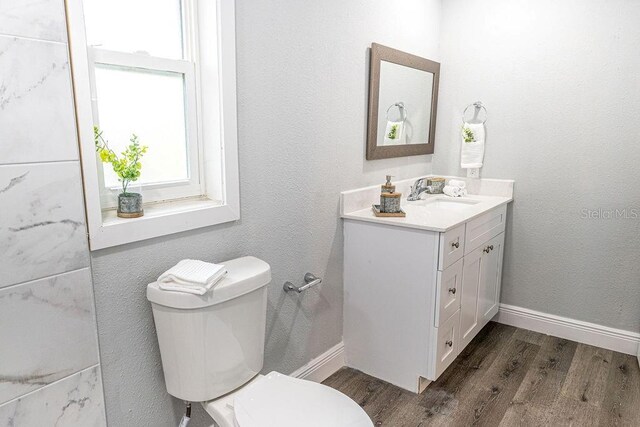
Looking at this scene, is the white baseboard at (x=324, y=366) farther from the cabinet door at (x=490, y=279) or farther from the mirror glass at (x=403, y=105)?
the mirror glass at (x=403, y=105)

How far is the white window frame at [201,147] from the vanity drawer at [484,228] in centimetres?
116

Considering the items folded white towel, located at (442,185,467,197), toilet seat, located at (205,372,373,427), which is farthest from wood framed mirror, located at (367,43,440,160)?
toilet seat, located at (205,372,373,427)

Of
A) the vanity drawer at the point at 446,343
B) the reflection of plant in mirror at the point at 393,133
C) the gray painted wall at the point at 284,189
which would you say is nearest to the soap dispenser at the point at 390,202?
the gray painted wall at the point at 284,189

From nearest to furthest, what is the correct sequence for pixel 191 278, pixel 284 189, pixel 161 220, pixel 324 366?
pixel 191 278 < pixel 161 220 < pixel 284 189 < pixel 324 366

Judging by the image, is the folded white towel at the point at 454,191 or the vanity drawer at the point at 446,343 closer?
the vanity drawer at the point at 446,343

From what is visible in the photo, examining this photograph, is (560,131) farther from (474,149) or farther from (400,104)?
(400,104)

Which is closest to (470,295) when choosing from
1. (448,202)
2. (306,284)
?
(448,202)

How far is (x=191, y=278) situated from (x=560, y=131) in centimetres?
219

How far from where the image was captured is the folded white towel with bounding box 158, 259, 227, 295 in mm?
1288

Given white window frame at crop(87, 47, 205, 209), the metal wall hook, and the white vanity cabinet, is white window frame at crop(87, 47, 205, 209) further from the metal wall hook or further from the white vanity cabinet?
the white vanity cabinet

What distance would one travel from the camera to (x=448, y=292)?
80.4 inches

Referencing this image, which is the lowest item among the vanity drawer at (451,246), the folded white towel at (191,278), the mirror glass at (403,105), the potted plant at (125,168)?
the vanity drawer at (451,246)

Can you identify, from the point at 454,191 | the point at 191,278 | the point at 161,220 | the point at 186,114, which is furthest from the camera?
the point at 454,191

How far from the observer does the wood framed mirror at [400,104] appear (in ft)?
7.52
